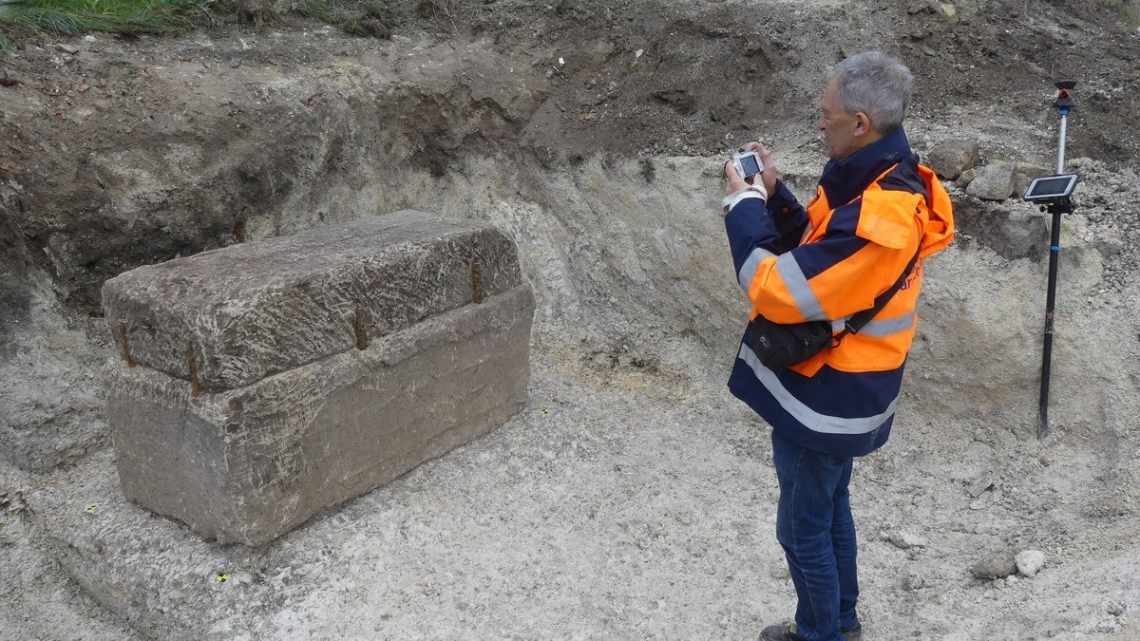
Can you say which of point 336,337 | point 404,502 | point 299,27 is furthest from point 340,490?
point 299,27

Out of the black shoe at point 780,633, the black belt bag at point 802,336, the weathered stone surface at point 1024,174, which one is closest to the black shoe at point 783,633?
the black shoe at point 780,633

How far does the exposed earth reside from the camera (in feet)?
11.3

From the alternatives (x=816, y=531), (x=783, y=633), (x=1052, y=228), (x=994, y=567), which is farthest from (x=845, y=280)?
(x=1052, y=228)

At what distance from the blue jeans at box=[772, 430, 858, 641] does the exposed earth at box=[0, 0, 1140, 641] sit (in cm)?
50

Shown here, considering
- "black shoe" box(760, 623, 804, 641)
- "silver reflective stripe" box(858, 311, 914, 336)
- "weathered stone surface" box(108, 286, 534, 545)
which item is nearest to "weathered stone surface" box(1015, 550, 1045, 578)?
"black shoe" box(760, 623, 804, 641)

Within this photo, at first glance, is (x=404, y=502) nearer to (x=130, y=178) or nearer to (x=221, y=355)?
(x=221, y=355)

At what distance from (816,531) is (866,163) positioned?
1.08 m

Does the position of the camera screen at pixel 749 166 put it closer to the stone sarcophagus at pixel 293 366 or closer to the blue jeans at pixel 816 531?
the blue jeans at pixel 816 531

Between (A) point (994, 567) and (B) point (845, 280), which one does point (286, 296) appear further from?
(A) point (994, 567)

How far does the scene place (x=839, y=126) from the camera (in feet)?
7.82

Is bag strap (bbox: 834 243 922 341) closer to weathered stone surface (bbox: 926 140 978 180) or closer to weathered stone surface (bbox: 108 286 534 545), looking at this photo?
weathered stone surface (bbox: 108 286 534 545)

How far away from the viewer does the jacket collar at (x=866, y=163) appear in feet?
7.74

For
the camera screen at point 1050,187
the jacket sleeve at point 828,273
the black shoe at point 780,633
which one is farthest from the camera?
the camera screen at point 1050,187

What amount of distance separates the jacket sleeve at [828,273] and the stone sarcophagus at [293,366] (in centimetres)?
176
